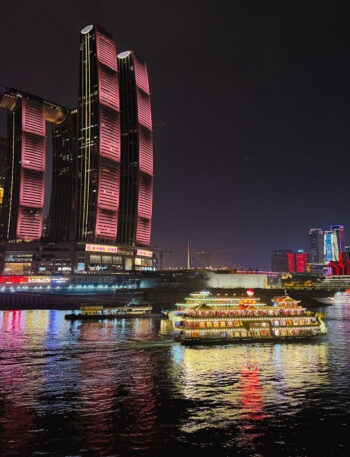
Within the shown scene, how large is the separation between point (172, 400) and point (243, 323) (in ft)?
108

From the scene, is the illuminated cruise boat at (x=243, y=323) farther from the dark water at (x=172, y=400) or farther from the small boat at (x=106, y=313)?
the small boat at (x=106, y=313)

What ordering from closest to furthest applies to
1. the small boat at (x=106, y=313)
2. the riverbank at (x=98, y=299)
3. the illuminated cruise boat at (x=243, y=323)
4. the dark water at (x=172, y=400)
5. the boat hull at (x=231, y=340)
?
the dark water at (x=172, y=400) < the boat hull at (x=231, y=340) < the illuminated cruise boat at (x=243, y=323) < the small boat at (x=106, y=313) < the riverbank at (x=98, y=299)

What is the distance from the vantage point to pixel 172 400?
95.6ft

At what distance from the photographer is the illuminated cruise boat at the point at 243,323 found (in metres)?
57.5

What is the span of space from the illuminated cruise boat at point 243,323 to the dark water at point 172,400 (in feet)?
15.4

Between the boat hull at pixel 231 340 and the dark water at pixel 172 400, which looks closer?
the dark water at pixel 172 400

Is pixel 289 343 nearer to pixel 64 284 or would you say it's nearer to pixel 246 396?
pixel 246 396

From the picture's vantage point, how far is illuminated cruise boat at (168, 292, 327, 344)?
57519mm

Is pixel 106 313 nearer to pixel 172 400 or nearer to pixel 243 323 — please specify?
pixel 243 323

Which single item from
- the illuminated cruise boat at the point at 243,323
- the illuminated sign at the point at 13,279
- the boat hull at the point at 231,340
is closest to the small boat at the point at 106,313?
the illuminated cruise boat at the point at 243,323

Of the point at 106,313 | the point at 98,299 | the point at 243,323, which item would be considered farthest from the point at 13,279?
the point at 243,323

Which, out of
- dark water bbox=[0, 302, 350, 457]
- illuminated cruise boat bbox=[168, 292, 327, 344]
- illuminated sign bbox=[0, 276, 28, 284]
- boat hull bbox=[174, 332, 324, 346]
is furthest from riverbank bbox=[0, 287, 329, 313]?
dark water bbox=[0, 302, 350, 457]

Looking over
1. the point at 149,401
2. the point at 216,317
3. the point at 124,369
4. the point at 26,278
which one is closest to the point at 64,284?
the point at 26,278

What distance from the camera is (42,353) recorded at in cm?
4719
